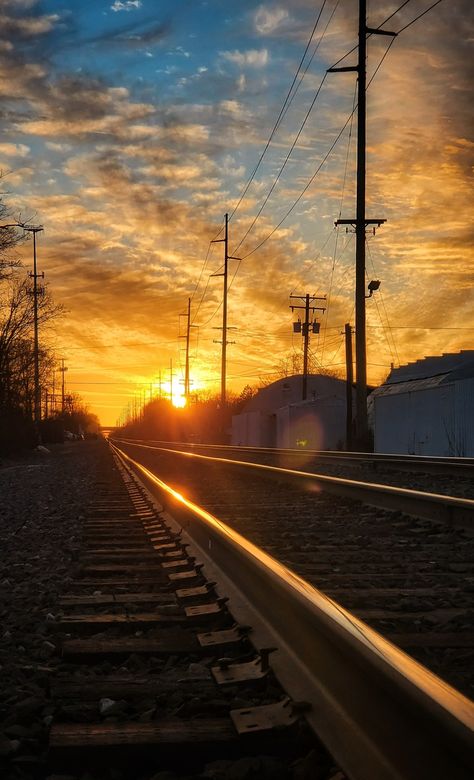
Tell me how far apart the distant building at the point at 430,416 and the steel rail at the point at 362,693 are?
27013 mm

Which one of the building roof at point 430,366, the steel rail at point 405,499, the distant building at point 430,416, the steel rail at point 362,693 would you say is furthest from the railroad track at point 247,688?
the building roof at point 430,366

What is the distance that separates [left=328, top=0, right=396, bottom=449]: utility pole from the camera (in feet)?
98.7

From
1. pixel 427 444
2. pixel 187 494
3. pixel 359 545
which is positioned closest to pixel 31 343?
pixel 427 444

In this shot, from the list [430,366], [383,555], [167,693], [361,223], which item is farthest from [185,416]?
[167,693]

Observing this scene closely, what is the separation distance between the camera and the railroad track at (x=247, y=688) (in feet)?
6.66

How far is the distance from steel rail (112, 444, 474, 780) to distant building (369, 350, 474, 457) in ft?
88.6

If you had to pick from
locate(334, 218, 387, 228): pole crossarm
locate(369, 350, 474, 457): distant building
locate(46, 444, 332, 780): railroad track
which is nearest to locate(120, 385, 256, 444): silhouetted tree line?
locate(369, 350, 474, 457): distant building

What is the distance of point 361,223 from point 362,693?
1191 inches

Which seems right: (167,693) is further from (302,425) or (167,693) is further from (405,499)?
(302,425)

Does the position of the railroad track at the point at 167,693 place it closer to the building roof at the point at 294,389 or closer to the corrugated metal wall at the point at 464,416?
the corrugated metal wall at the point at 464,416

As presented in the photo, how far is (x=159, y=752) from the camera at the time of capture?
251cm

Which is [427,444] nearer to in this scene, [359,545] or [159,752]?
[359,545]

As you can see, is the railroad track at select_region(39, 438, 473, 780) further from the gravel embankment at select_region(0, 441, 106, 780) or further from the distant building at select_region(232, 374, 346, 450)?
the distant building at select_region(232, 374, 346, 450)

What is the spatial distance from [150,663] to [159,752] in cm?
111
